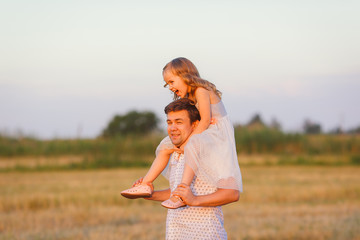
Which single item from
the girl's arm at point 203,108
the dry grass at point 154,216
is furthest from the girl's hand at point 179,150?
the dry grass at point 154,216

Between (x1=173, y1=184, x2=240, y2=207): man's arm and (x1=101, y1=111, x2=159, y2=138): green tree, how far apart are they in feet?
193

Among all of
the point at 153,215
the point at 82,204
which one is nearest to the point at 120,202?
the point at 82,204

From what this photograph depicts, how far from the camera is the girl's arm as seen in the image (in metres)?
3.74

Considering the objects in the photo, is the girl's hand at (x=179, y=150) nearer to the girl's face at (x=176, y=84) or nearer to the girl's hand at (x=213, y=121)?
the girl's hand at (x=213, y=121)

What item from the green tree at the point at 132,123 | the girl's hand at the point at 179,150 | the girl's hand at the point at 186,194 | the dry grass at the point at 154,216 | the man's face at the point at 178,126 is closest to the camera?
the girl's hand at the point at 186,194

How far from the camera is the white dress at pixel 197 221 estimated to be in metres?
3.53

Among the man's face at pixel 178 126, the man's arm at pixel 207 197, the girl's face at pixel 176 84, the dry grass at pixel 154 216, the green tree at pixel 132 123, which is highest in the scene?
the green tree at pixel 132 123

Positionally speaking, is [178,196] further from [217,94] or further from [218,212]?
[217,94]

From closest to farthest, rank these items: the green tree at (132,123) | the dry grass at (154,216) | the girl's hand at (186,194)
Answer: the girl's hand at (186,194) < the dry grass at (154,216) < the green tree at (132,123)

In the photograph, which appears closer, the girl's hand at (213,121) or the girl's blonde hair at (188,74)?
the girl's hand at (213,121)

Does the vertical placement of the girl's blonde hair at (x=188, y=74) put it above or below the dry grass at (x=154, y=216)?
above

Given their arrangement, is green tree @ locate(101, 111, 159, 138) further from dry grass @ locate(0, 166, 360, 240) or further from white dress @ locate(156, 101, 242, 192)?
white dress @ locate(156, 101, 242, 192)

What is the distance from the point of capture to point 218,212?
363cm

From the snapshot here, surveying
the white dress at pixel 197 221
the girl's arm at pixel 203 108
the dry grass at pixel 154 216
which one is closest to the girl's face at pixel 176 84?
the girl's arm at pixel 203 108
